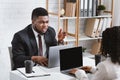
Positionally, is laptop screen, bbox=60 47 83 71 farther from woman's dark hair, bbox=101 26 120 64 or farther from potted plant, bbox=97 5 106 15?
potted plant, bbox=97 5 106 15

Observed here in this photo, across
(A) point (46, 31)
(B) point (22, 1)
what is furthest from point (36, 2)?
(A) point (46, 31)

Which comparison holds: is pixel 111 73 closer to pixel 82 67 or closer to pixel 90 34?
pixel 82 67

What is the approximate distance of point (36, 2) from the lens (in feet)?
12.6

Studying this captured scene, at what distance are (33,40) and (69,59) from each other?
2.03ft

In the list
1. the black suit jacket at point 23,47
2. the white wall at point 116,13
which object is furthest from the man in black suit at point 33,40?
the white wall at point 116,13

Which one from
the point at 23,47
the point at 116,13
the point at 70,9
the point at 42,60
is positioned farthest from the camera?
the point at 116,13

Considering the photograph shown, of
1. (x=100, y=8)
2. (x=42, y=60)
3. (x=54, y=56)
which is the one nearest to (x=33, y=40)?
(x=42, y=60)

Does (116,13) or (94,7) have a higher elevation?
(94,7)

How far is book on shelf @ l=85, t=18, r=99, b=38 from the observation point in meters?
4.16

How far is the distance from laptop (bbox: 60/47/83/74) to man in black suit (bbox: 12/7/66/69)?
34 centimetres

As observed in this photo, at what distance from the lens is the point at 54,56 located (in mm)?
2510

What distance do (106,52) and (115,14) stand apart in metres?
2.58

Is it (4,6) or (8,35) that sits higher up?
(4,6)

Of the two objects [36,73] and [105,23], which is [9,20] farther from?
[105,23]
